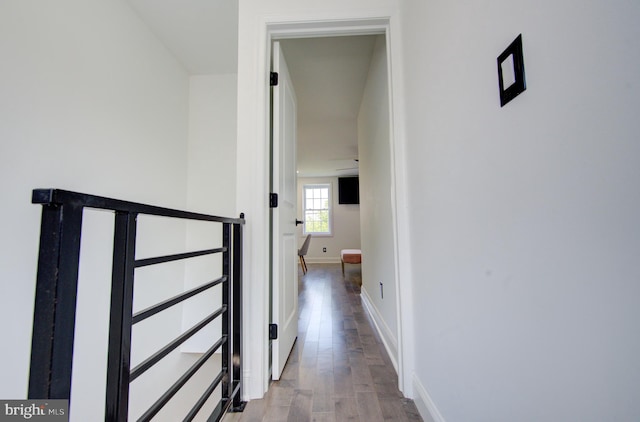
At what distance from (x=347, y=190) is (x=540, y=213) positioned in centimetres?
682

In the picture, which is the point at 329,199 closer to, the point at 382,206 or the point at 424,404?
the point at 382,206

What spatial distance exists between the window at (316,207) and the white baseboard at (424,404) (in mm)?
6189

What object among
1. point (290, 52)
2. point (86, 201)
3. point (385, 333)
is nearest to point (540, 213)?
point (86, 201)

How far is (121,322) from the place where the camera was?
23.9 inches

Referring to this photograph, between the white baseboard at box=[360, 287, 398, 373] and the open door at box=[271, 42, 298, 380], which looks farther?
the white baseboard at box=[360, 287, 398, 373]

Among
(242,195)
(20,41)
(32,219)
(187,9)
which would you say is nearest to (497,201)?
(242,195)

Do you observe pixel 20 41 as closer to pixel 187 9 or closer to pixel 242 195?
pixel 187 9

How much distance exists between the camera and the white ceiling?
5.94 ft

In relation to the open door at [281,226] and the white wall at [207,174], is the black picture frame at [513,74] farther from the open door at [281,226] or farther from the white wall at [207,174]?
the white wall at [207,174]

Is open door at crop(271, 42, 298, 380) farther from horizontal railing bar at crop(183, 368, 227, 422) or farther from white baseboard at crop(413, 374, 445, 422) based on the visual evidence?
white baseboard at crop(413, 374, 445, 422)

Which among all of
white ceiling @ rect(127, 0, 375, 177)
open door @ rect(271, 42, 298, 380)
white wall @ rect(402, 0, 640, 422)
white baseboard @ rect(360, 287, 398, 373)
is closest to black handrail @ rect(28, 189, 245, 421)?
open door @ rect(271, 42, 298, 380)

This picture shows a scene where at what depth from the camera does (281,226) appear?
1.63 m

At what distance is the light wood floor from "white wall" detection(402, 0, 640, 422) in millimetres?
421

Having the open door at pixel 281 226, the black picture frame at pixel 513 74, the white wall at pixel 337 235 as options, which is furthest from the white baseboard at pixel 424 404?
the white wall at pixel 337 235
